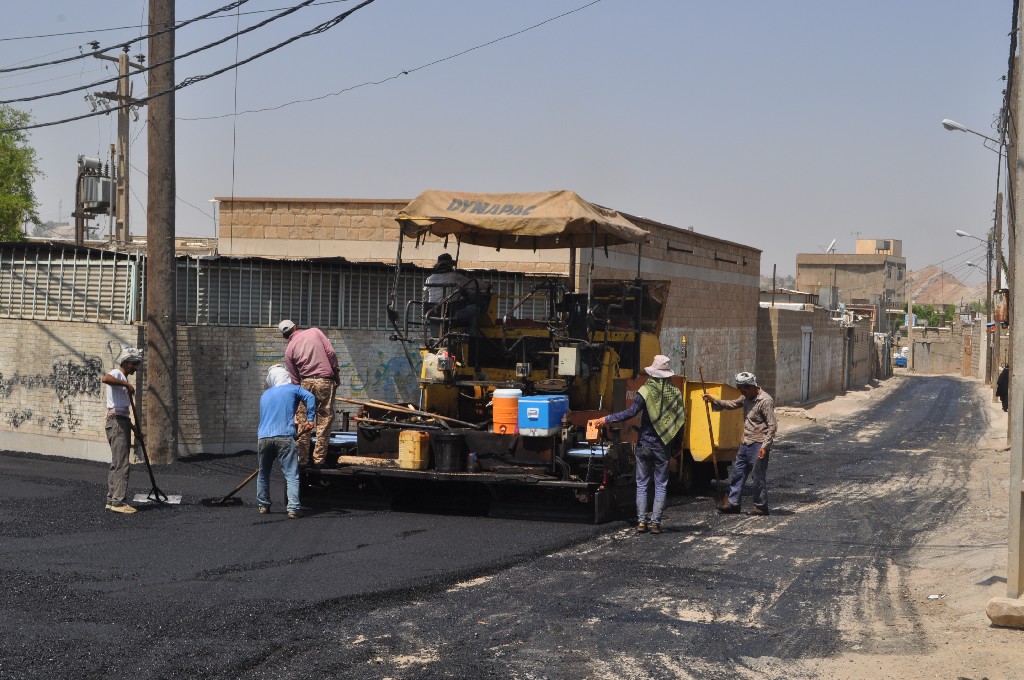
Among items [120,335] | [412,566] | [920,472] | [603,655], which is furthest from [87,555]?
[920,472]

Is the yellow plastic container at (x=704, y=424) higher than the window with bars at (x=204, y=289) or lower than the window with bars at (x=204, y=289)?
lower

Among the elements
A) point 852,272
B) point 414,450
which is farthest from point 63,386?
point 852,272

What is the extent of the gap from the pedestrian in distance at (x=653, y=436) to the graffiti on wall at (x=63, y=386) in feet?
27.1

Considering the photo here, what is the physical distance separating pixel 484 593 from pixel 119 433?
4.66m

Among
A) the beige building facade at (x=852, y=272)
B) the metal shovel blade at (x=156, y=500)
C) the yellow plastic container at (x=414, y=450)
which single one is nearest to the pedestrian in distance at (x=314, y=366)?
the yellow plastic container at (x=414, y=450)

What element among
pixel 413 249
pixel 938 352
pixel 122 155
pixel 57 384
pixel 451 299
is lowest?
pixel 938 352

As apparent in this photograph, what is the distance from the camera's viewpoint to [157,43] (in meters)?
14.8

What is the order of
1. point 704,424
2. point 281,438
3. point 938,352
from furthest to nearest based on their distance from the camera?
point 938,352, point 704,424, point 281,438

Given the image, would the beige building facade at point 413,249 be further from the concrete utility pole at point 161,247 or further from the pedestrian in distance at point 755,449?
the concrete utility pole at point 161,247

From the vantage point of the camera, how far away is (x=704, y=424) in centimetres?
1330

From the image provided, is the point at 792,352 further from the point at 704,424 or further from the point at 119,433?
the point at 119,433

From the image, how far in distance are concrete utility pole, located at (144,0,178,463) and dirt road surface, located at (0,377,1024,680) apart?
154 centimetres

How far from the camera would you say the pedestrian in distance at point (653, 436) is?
36.1ft

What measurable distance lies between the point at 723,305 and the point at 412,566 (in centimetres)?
2352
